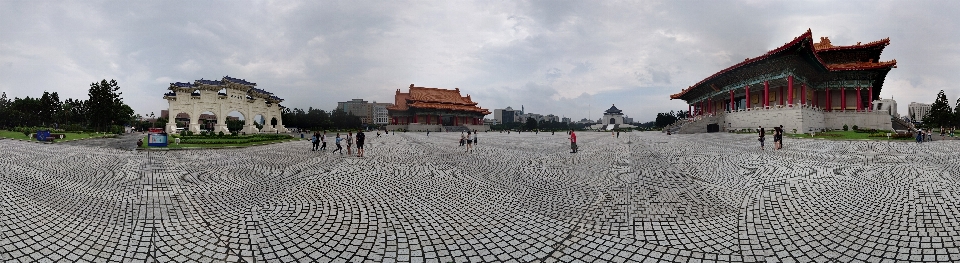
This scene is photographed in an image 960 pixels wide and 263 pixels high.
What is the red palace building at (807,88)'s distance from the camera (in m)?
33.5

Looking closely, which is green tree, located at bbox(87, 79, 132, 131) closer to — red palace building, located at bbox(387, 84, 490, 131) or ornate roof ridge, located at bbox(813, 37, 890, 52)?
red palace building, located at bbox(387, 84, 490, 131)

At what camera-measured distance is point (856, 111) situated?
124ft

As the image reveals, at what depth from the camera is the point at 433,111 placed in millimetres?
73375

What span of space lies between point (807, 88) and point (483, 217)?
46.2 metres

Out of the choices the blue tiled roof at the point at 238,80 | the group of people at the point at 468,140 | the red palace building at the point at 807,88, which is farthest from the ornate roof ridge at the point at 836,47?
the blue tiled roof at the point at 238,80

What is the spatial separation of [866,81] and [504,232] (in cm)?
5095

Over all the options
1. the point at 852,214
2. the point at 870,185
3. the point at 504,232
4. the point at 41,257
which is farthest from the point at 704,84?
the point at 41,257

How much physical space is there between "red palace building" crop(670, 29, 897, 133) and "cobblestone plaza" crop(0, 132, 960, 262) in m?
29.7

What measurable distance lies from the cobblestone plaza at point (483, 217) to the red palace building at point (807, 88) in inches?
1169

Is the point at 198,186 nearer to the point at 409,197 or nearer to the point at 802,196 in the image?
the point at 409,197

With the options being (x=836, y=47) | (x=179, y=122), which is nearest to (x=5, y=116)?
(x=179, y=122)

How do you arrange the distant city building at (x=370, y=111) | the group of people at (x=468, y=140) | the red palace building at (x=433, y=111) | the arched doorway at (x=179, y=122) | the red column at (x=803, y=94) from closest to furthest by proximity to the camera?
the group of people at (x=468, y=140) < the red column at (x=803, y=94) < the arched doorway at (x=179, y=122) < the red palace building at (x=433, y=111) < the distant city building at (x=370, y=111)

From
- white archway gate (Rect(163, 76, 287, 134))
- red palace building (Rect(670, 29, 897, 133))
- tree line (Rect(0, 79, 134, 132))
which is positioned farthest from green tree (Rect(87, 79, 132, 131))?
red palace building (Rect(670, 29, 897, 133))

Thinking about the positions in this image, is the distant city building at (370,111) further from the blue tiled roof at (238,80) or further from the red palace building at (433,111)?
the blue tiled roof at (238,80)
